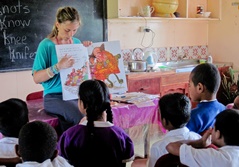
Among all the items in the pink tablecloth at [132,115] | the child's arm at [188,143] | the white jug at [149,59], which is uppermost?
the white jug at [149,59]

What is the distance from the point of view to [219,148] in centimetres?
145

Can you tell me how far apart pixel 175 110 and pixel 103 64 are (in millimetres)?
1148

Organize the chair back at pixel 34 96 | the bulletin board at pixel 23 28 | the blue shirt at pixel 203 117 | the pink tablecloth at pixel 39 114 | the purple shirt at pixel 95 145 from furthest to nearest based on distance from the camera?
the bulletin board at pixel 23 28 < the chair back at pixel 34 96 < the pink tablecloth at pixel 39 114 < the blue shirt at pixel 203 117 < the purple shirt at pixel 95 145

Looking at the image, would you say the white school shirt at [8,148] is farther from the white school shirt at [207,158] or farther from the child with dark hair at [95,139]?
the white school shirt at [207,158]

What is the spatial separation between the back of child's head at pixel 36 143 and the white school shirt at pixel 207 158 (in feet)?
1.65

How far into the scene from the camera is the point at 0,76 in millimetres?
3604

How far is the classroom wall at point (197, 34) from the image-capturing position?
4.65m

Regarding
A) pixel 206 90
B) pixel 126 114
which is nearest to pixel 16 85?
pixel 126 114

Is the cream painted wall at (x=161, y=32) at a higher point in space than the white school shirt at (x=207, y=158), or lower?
higher

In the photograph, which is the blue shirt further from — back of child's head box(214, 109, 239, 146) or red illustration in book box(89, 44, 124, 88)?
red illustration in book box(89, 44, 124, 88)

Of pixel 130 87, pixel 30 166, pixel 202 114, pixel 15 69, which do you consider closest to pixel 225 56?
pixel 130 87

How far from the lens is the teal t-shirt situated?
99.0 inches

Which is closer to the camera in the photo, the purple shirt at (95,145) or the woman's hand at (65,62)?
the purple shirt at (95,145)

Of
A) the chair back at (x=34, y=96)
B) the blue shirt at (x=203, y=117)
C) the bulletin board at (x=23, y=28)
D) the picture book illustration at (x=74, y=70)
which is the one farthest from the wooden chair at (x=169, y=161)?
the bulletin board at (x=23, y=28)
